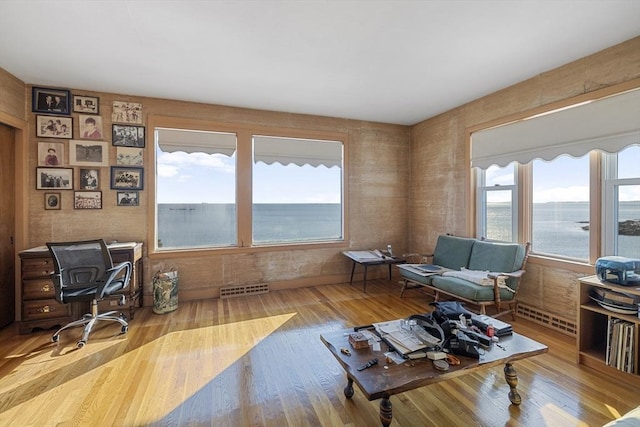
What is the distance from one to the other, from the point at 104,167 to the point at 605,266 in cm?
521

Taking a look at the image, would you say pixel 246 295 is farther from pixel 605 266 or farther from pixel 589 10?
pixel 589 10

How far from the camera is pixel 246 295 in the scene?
4.08 meters

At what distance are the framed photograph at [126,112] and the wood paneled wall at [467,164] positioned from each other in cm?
426

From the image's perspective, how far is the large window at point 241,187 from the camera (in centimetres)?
392

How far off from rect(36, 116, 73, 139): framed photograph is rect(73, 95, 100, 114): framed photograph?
0.54 ft

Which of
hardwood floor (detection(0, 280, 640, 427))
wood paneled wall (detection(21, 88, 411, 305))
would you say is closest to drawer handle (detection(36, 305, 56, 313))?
hardwood floor (detection(0, 280, 640, 427))

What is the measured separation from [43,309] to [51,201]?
126 centimetres

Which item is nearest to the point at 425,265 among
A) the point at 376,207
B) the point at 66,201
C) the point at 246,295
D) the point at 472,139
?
the point at 376,207

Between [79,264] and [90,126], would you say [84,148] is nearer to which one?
[90,126]

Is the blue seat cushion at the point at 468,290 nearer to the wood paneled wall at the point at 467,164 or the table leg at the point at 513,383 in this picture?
the wood paneled wall at the point at 467,164

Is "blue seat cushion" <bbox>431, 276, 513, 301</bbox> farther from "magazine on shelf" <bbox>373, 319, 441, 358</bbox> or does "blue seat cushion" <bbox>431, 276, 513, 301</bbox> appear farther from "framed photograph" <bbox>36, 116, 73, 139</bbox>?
"framed photograph" <bbox>36, 116, 73, 139</bbox>

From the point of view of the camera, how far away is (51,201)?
3.34m

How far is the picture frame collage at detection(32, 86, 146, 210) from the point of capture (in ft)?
10.9

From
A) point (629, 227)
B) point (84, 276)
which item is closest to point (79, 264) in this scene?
point (84, 276)
